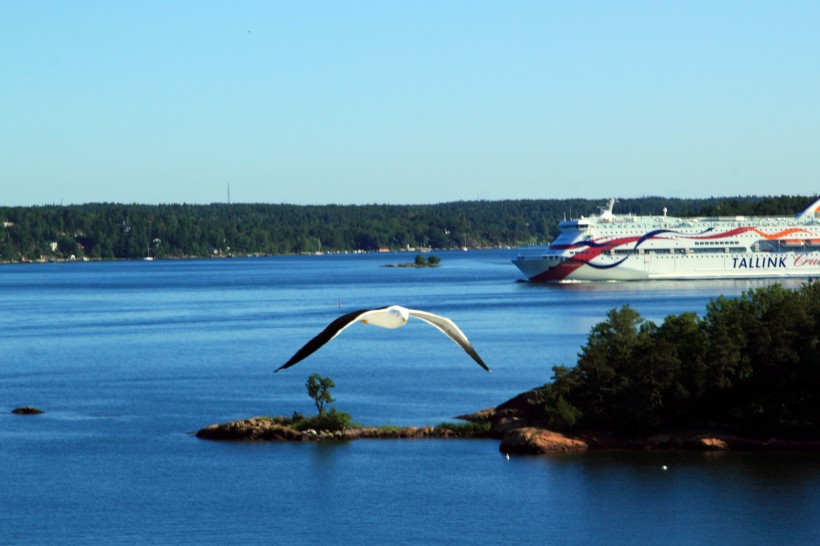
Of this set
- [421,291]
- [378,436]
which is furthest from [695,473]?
[421,291]

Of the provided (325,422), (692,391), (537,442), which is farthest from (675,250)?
(537,442)

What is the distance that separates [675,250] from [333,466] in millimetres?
64149

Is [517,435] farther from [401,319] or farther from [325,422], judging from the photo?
[401,319]

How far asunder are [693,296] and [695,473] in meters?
50.4

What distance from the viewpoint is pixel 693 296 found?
77.6 meters

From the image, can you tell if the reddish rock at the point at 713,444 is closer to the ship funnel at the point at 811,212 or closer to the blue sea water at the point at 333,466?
the blue sea water at the point at 333,466

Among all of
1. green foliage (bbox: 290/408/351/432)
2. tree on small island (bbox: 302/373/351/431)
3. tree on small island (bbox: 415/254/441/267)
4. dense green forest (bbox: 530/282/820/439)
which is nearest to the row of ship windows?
tree on small island (bbox: 415/254/441/267)

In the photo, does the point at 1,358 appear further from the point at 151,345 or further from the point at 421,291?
the point at 421,291

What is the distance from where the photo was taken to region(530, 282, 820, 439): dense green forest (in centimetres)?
2956

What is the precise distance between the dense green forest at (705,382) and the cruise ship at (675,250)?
186 feet

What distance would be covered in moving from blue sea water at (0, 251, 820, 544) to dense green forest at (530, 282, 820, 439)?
98cm

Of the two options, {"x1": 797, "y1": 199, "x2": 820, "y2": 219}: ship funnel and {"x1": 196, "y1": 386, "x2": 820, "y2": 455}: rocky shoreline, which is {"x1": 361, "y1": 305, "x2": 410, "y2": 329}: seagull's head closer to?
{"x1": 196, "y1": 386, "x2": 820, "y2": 455}: rocky shoreline

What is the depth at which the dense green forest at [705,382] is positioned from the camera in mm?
29562

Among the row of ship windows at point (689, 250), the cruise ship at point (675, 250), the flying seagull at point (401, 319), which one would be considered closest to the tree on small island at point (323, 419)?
the flying seagull at point (401, 319)
